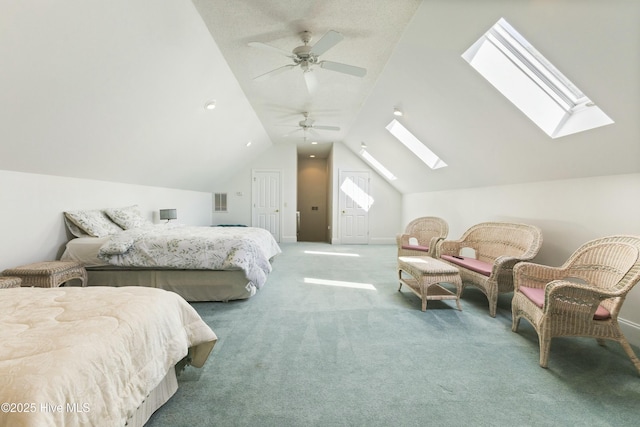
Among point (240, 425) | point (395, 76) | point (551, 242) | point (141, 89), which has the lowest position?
point (240, 425)

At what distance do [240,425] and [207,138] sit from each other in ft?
15.0

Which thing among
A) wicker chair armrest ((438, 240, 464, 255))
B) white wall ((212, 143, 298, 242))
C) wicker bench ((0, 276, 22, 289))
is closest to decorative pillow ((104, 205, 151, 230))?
wicker bench ((0, 276, 22, 289))

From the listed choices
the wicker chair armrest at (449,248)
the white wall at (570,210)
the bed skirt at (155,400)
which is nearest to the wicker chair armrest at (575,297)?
the white wall at (570,210)

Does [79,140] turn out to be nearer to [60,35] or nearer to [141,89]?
[141,89]

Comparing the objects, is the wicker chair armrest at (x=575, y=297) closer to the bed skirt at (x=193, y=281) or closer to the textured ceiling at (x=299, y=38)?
the textured ceiling at (x=299, y=38)

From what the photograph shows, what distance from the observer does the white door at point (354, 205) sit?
7.93 m

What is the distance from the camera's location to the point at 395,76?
12.0ft

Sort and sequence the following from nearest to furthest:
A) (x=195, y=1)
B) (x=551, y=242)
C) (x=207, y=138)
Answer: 1. (x=195, y=1)
2. (x=551, y=242)
3. (x=207, y=138)

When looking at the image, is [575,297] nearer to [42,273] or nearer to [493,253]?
[493,253]

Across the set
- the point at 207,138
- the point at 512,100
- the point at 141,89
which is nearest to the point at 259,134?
the point at 207,138

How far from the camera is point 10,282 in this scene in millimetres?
2295

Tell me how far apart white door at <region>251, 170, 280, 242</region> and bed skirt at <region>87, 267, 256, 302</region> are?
4.74 meters

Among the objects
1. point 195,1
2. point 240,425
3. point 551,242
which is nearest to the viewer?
point 240,425

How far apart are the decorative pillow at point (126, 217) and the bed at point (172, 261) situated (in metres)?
0.44
